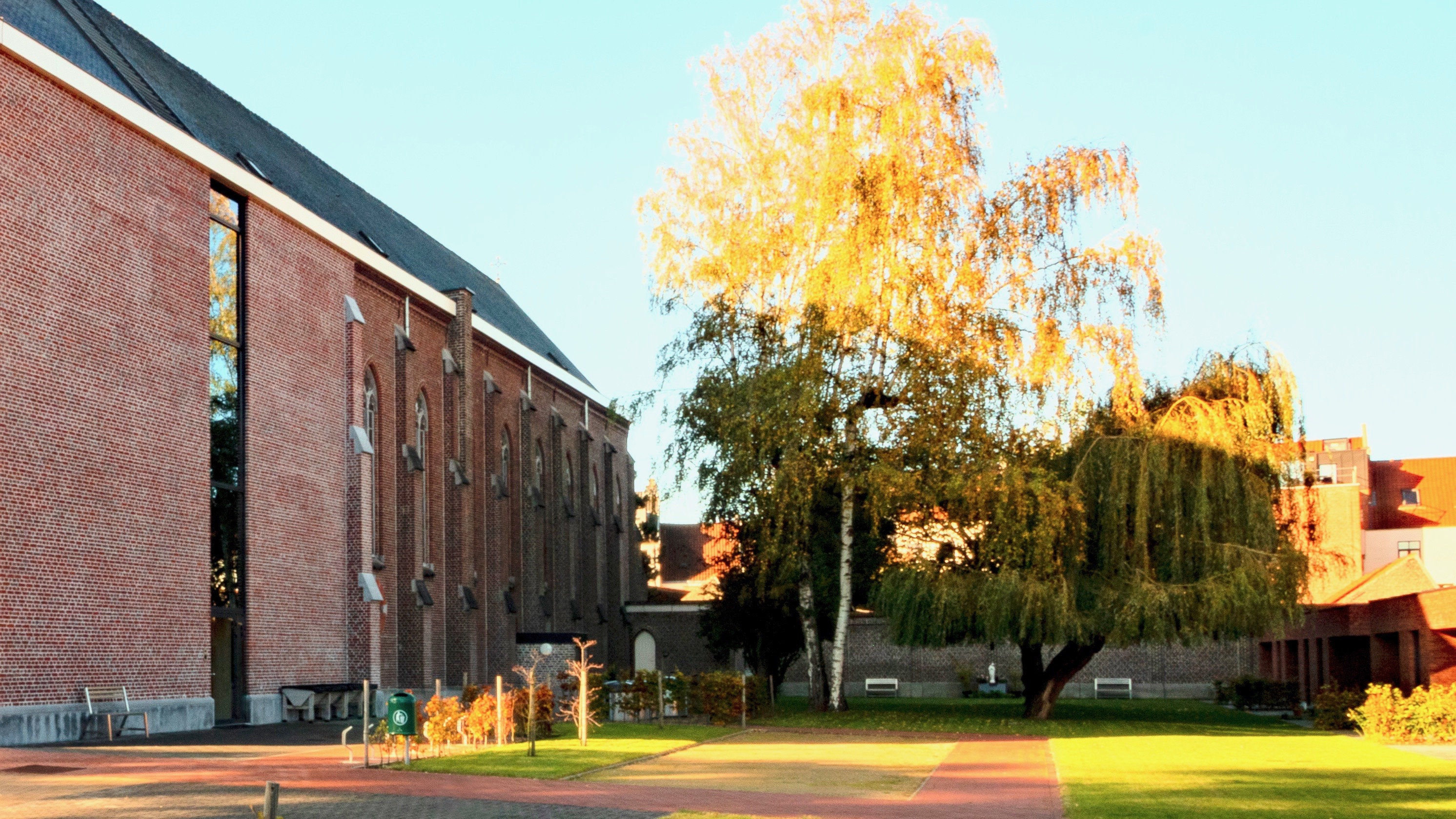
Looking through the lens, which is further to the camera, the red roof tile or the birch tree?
the red roof tile

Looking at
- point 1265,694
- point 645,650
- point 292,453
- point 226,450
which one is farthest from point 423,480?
point 1265,694

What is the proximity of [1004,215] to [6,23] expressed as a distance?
18.1m

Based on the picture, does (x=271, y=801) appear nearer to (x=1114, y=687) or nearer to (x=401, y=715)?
(x=401, y=715)

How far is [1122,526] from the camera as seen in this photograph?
2625 cm

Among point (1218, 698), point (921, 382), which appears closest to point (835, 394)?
point (921, 382)

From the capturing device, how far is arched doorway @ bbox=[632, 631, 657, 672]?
5216 cm

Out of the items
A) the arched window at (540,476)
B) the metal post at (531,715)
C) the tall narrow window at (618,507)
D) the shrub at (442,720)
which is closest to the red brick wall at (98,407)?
the shrub at (442,720)

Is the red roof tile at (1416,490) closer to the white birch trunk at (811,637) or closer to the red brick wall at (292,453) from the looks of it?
the white birch trunk at (811,637)

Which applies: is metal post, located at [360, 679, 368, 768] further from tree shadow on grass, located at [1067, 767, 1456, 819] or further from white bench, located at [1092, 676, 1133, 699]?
white bench, located at [1092, 676, 1133, 699]

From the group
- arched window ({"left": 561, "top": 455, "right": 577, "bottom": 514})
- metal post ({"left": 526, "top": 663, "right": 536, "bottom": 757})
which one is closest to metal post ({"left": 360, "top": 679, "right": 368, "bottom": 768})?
metal post ({"left": 526, "top": 663, "right": 536, "bottom": 757})

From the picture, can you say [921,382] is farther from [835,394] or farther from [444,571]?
[444,571]

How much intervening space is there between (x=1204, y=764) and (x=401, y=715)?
10464 mm

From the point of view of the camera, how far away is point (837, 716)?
29141 millimetres

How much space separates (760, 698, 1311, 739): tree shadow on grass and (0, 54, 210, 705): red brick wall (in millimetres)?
11862
